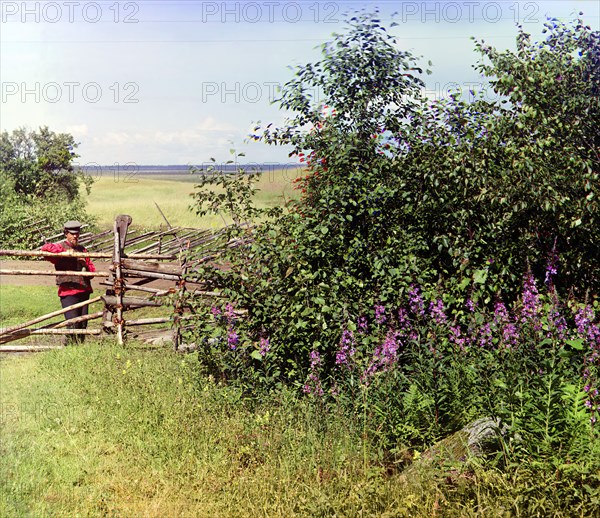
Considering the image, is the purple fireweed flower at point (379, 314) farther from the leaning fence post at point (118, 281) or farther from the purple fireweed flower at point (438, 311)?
the leaning fence post at point (118, 281)

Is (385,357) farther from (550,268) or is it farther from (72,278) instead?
(72,278)

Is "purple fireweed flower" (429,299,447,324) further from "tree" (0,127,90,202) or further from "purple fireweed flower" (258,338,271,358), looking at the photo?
"tree" (0,127,90,202)

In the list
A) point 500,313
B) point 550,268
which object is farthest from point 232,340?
point 550,268

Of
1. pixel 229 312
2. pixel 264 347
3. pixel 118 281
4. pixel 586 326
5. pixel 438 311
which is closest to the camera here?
pixel 586 326

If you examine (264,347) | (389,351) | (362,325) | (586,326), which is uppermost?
(586,326)

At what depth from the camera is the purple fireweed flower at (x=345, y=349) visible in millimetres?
6098

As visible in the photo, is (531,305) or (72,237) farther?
(72,237)

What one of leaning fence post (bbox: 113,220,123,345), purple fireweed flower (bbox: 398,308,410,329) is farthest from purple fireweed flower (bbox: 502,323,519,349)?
leaning fence post (bbox: 113,220,123,345)

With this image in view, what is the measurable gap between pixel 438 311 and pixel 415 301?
1.07 ft

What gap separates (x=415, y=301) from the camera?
6410 mm

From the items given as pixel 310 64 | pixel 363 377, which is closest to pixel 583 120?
pixel 310 64

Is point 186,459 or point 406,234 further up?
point 406,234

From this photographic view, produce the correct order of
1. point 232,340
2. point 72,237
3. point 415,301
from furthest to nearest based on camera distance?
point 72,237
point 232,340
point 415,301

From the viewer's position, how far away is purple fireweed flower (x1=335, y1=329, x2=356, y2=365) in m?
6.10
